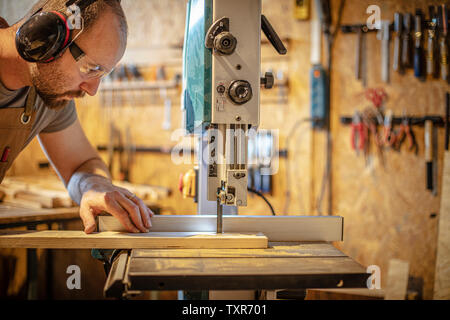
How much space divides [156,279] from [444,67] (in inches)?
108

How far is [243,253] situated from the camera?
992mm

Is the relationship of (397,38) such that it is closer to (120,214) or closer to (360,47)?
(360,47)

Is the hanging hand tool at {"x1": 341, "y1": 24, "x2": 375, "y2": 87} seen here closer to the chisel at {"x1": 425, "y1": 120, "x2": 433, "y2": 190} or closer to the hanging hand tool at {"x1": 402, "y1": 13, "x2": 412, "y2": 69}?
the hanging hand tool at {"x1": 402, "y1": 13, "x2": 412, "y2": 69}

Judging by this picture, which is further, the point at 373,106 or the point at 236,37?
the point at 373,106

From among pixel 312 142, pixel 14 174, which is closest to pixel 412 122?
pixel 312 142

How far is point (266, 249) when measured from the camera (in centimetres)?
105

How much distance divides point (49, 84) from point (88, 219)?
1.66 feet

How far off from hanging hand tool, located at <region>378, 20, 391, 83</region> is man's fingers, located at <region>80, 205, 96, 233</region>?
8.02 feet

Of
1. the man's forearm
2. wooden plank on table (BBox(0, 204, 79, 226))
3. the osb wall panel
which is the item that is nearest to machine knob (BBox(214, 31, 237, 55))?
the man's forearm

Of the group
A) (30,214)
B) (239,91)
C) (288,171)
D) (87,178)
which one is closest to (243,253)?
(239,91)

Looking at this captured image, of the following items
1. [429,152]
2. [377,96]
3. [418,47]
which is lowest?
[429,152]

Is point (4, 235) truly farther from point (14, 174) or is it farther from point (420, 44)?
point (420, 44)

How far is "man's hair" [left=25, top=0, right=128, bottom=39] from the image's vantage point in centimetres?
107

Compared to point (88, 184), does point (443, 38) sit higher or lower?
higher
